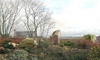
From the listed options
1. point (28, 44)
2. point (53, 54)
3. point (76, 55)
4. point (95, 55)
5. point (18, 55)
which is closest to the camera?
point (95, 55)

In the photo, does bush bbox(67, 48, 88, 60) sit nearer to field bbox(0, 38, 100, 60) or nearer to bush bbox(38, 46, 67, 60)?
field bbox(0, 38, 100, 60)

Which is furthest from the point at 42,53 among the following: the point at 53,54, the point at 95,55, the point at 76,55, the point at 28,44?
the point at 95,55

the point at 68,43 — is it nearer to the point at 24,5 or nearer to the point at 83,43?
the point at 83,43

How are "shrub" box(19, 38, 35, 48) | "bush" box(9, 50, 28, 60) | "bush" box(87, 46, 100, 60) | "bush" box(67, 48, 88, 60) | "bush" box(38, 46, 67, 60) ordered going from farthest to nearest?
"shrub" box(19, 38, 35, 48) < "bush" box(38, 46, 67, 60) < "bush" box(67, 48, 88, 60) < "bush" box(9, 50, 28, 60) < "bush" box(87, 46, 100, 60)

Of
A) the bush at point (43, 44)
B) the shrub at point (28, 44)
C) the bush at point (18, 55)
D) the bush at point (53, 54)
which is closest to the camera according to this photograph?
the bush at point (18, 55)

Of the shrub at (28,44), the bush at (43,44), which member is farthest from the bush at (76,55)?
the shrub at (28,44)

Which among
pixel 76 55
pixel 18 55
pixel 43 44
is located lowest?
pixel 76 55

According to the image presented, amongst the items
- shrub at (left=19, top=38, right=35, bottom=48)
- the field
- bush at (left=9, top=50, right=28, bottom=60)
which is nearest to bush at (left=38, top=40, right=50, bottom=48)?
the field

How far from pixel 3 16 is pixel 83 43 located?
2393cm

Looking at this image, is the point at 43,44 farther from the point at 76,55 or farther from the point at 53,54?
the point at 76,55

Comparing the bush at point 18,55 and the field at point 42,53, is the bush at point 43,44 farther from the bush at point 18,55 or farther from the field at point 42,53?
the bush at point 18,55

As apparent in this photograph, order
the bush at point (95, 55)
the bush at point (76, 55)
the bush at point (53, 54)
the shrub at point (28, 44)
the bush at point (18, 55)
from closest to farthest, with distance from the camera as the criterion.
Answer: the bush at point (95, 55) < the bush at point (18, 55) < the bush at point (76, 55) < the bush at point (53, 54) < the shrub at point (28, 44)

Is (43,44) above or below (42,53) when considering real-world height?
above

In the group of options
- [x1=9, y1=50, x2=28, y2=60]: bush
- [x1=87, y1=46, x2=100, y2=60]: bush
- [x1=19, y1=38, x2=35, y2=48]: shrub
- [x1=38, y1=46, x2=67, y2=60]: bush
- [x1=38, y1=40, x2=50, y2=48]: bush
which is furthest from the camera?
[x1=19, y1=38, x2=35, y2=48]: shrub
